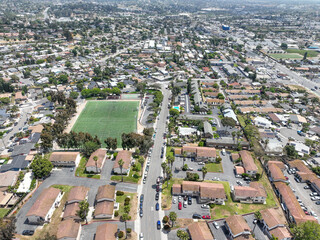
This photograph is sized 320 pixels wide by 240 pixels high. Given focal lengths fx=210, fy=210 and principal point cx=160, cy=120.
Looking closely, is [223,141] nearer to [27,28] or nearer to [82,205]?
[82,205]

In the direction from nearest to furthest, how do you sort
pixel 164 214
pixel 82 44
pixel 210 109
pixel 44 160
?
pixel 164 214
pixel 44 160
pixel 210 109
pixel 82 44

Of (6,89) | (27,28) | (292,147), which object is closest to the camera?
(292,147)

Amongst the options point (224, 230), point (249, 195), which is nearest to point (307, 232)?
point (249, 195)

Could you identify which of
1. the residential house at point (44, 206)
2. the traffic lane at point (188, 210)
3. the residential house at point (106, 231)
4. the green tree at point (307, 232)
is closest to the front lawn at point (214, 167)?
the traffic lane at point (188, 210)

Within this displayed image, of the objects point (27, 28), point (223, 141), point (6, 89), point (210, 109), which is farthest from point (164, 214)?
point (27, 28)

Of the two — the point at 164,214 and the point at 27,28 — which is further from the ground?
the point at 27,28

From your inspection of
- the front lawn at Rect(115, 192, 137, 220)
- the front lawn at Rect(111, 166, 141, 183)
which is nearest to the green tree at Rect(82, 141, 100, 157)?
the front lawn at Rect(111, 166, 141, 183)
